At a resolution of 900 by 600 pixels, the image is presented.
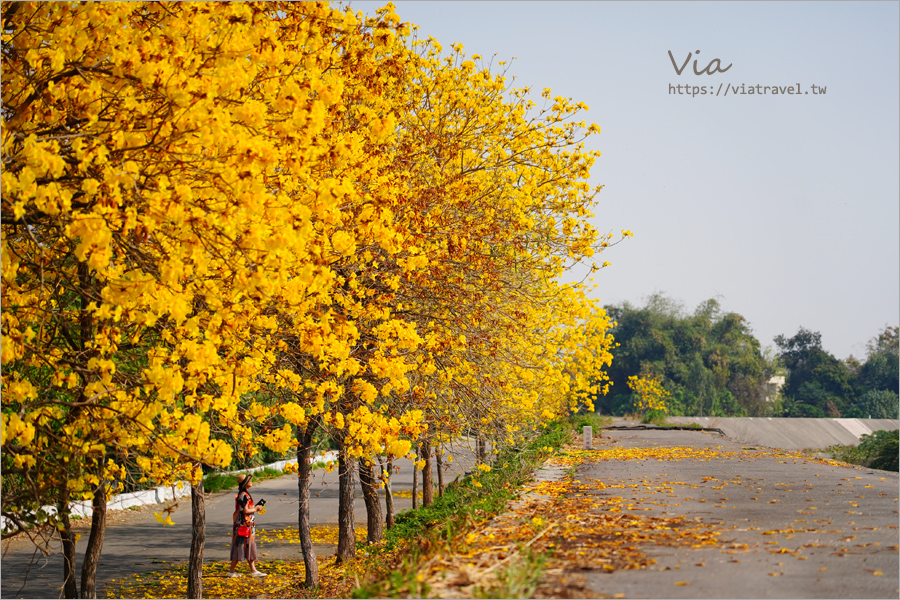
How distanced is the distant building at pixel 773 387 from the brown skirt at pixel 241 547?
64.8 metres

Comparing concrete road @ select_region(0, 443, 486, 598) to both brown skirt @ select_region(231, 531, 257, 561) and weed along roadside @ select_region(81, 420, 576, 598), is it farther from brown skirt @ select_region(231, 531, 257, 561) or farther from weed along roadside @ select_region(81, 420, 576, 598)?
brown skirt @ select_region(231, 531, 257, 561)

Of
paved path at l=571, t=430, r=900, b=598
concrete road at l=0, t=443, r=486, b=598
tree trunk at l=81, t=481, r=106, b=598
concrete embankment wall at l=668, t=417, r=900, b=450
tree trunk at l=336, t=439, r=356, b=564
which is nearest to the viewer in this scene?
paved path at l=571, t=430, r=900, b=598

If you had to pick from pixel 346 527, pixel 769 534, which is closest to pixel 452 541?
pixel 769 534

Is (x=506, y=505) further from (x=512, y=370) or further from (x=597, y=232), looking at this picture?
(x=597, y=232)

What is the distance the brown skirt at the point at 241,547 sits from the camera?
1160 centimetres

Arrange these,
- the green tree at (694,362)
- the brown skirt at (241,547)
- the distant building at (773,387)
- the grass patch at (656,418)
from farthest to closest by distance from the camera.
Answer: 1. the distant building at (773,387)
2. the green tree at (694,362)
3. the grass patch at (656,418)
4. the brown skirt at (241,547)

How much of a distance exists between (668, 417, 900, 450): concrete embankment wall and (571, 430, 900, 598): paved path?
Result: 2763 centimetres

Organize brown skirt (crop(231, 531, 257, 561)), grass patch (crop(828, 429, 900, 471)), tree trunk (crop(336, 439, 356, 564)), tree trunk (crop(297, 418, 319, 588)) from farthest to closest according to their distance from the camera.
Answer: grass patch (crop(828, 429, 900, 471)) < brown skirt (crop(231, 531, 257, 561)) < tree trunk (crop(336, 439, 356, 564)) < tree trunk (crop(297, 418, 319, 588))

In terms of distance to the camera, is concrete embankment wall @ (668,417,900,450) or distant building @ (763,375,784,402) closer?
concrete embankment wall @ (668,417,900,450)

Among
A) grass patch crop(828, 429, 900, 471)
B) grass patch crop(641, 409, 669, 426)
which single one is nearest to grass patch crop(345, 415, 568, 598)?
grass patch crop(828, 429, 900, 471)

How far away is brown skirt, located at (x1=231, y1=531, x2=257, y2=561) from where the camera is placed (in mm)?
11602

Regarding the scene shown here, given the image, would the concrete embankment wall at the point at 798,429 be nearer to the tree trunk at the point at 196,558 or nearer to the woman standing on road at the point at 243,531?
the woman standing on road at the point at 243,531

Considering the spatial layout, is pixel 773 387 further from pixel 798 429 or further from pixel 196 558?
pixel 196 558

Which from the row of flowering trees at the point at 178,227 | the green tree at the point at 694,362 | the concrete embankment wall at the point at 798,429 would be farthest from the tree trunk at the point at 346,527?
the green tree at the point at 694,362
